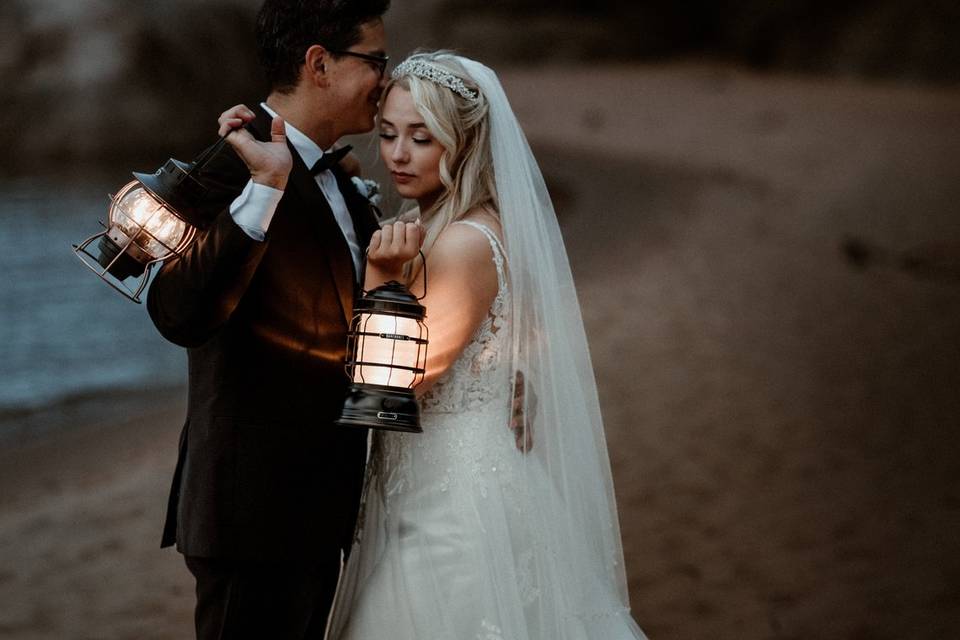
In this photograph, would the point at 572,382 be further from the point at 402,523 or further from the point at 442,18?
the point at 442,18

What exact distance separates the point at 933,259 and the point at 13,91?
12176mm

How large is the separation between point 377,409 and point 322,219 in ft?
1.84

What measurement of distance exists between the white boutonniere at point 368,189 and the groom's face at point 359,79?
17 cm

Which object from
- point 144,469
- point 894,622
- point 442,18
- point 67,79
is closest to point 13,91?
point 67,79

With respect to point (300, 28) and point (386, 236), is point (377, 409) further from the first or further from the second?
point (300, 28)

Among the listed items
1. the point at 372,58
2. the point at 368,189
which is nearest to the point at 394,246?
the point at 372,58

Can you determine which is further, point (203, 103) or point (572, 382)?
point (203, 103)

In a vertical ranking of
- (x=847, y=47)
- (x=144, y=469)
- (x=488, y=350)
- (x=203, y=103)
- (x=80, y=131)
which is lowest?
(x=488, y=350)

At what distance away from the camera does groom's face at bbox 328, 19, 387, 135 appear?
8.46 ft

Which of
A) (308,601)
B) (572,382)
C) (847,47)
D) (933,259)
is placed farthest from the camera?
(847,47)

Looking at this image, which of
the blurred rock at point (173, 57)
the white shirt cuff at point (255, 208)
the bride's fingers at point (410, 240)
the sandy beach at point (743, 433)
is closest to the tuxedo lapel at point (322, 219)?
the white shirt cuff at point (255, 208)

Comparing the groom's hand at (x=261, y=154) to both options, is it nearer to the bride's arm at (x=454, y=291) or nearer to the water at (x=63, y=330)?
the bride's arm at (x=454, y=291)

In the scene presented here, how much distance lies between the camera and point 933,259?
366 inches

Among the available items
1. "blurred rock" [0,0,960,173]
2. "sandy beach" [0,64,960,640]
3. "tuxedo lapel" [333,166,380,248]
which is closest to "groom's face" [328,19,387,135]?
"tuxedo lapel" [333,166,380,248]
